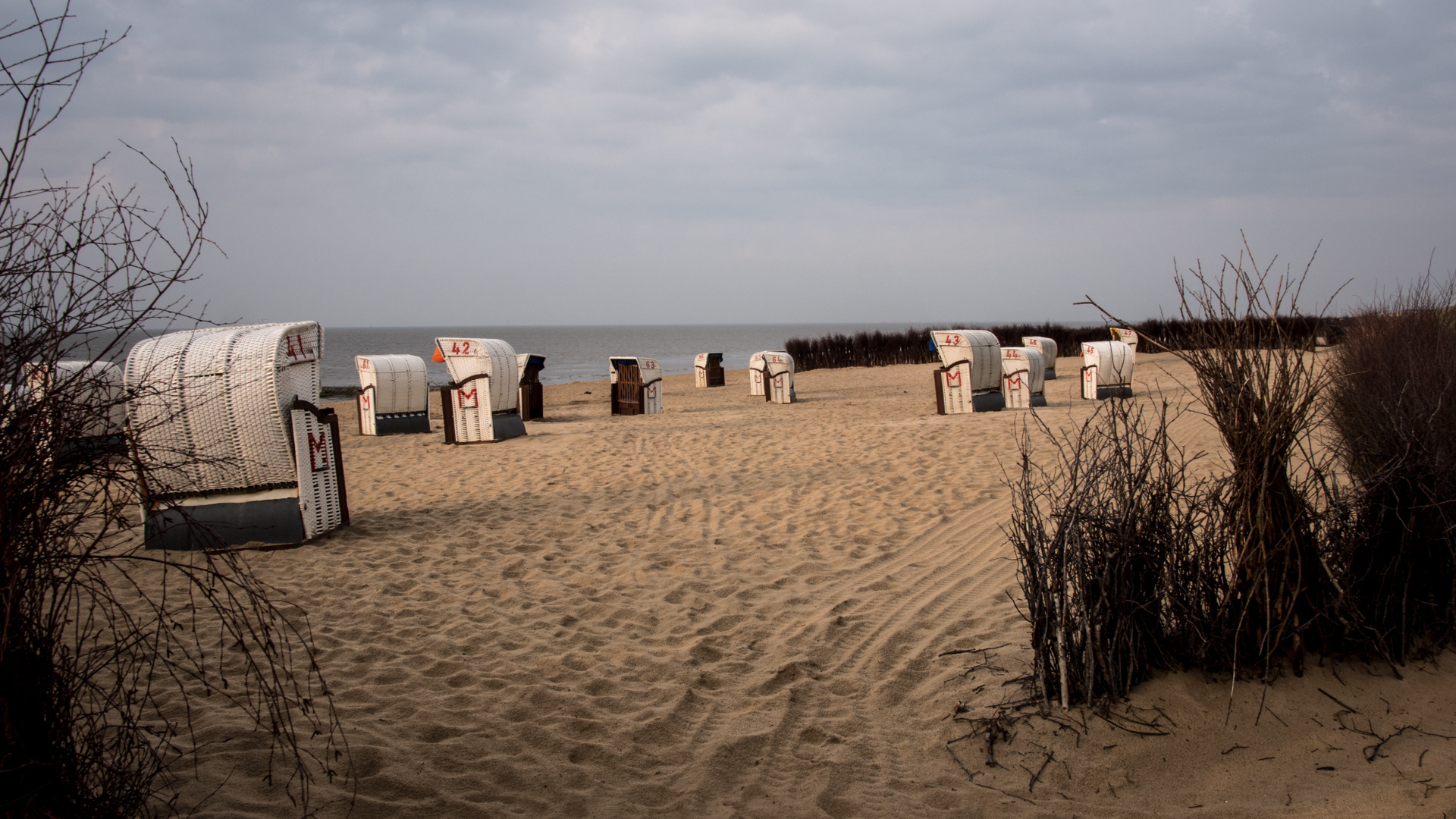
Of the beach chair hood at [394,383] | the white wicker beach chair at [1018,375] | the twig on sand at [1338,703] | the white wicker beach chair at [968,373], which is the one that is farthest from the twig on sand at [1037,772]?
the beach chair hood at [394,383]

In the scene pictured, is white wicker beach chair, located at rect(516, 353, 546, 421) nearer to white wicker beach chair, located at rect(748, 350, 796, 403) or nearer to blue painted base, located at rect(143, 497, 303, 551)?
white wicker beach chair, located at rect(748, 350, 796, 403)

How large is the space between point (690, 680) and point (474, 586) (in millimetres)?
2117

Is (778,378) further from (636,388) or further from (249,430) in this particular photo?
(249,430)

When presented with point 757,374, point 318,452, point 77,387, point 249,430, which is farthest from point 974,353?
point 77,387

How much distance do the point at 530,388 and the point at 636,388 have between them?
238 cm

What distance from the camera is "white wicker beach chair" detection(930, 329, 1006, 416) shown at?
44.4 feet

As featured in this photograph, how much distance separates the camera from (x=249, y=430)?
6.18m

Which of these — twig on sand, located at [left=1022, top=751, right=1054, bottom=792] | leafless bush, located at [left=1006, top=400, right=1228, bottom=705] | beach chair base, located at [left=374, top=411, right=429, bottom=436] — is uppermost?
beach chair base, located at [left=374, top=411, right=429, bottom=436]

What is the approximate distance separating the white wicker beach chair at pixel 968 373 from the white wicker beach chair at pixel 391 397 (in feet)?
28.9

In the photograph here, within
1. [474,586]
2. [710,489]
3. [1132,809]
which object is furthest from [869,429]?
[1132,809]

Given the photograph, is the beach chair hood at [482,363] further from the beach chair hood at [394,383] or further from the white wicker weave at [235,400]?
the white wicker weave at [235,400]

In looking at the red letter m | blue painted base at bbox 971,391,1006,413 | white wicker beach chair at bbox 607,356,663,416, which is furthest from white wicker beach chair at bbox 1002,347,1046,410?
the red letter m

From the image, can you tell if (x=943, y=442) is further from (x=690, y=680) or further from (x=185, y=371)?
A: (x=185, y=371)

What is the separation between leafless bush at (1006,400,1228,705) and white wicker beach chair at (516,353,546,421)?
520 inches
